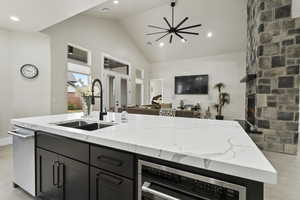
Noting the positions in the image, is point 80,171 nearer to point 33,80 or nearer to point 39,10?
point 39,10

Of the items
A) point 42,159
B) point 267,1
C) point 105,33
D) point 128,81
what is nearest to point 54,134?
point 42,159

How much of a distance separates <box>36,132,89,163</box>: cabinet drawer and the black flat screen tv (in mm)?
7268

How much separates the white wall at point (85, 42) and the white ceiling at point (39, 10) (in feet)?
2.19

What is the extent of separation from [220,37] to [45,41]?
630 centimetres

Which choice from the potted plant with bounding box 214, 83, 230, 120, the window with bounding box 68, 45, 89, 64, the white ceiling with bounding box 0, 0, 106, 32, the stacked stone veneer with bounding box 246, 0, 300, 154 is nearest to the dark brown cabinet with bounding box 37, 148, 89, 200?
the white ceiling with bounding box 0, 0, 106, 32

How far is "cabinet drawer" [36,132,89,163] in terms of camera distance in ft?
3.93

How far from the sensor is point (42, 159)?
1.51 metres

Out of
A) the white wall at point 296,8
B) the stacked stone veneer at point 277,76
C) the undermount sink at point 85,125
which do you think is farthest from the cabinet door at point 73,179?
the white wall at point 296,8

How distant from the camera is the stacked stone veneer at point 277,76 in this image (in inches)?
125

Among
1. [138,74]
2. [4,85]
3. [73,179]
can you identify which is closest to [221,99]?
[138,74]

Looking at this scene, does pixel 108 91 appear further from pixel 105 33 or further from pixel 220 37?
pixel 220 37

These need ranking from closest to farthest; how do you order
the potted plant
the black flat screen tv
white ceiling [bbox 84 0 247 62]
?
1. white ceiling [bbox 84 0 247 62]
2. the potted plant
3. the black flat screen tv

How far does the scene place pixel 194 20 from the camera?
5.84 m

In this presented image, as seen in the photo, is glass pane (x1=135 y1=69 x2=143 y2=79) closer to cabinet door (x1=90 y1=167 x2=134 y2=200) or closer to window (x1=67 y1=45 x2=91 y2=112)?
window (x1=67 y1=45 x2=91 y2=112)
